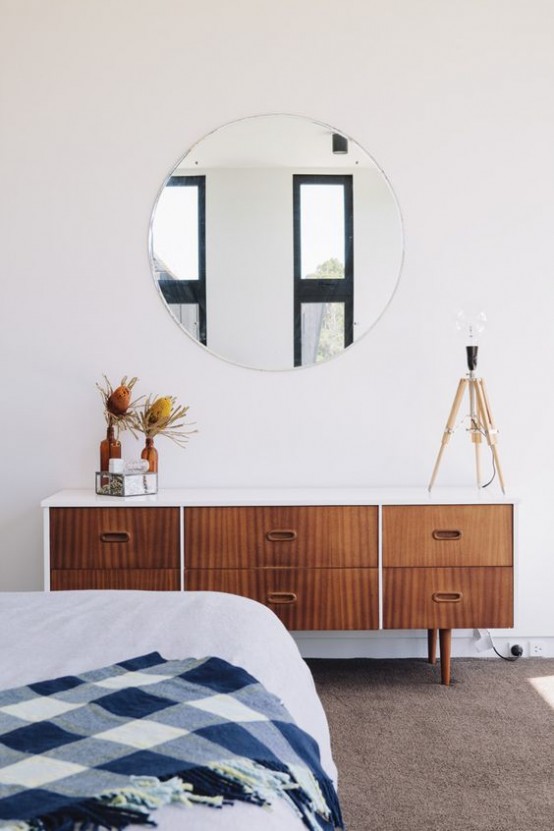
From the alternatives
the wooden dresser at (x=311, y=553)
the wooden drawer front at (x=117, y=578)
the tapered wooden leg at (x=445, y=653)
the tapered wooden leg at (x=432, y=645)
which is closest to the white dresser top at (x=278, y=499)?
the wooden dresser at (x=311, y=553)

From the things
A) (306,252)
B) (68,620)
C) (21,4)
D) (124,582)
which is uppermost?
(21,4)

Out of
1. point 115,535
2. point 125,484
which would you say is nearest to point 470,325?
Answer: point 125,484

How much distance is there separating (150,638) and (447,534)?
64.6 inches

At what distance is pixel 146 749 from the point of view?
106 centimetres

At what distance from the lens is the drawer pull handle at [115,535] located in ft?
9.86

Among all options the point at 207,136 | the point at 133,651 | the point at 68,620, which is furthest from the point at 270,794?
the point at 207,136

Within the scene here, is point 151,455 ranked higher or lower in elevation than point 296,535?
higher

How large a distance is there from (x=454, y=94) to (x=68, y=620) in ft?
8.38

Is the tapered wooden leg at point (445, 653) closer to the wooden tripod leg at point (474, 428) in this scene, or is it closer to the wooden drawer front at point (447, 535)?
the wooden drawer front at point (447, 535)

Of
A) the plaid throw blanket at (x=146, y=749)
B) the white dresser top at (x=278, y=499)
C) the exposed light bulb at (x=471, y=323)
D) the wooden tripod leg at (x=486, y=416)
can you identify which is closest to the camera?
the plaid throw blanket at (x=146, y=749)

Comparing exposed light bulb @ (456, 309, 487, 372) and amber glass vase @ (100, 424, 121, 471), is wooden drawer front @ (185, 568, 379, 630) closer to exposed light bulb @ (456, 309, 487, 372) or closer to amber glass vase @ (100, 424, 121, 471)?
amber glass vase @ (100, 424, 121, 471)

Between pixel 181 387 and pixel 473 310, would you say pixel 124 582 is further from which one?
pixel 473 310

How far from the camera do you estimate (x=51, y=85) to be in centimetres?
337

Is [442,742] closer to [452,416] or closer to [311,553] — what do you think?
[311,553]
